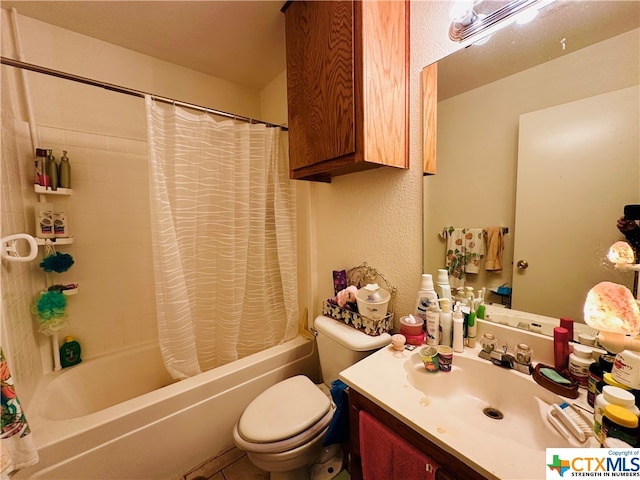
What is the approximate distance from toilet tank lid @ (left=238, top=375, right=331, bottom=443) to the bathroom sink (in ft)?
1.57

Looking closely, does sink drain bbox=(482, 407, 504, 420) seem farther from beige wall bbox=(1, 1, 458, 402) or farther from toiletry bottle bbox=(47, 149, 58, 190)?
toiletry bottle bbox=(47, 149, 58, 190)

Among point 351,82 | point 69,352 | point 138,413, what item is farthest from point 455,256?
point 69,352

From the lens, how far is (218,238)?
1.38 metres

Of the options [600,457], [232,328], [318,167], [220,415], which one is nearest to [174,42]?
[318,167]

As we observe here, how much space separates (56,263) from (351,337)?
159 centimetres

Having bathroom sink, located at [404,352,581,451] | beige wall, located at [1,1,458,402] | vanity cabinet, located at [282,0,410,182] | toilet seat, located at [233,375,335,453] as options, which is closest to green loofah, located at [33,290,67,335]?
beige wall, located at [1,1,458,402]

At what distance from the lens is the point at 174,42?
4.83 feet

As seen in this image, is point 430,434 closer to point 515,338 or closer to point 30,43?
point 515,338

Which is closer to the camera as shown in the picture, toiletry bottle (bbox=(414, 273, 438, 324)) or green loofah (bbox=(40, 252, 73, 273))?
toiletry bottle (bbox=(414, 273, 438, 324))

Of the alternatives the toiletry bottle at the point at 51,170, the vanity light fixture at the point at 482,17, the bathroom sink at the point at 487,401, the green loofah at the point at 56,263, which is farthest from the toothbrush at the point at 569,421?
the toiletry bottle at the point at 51,170

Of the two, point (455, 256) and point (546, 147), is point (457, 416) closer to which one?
point (455, 256)

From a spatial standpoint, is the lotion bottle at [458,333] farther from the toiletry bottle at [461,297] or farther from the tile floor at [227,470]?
the tile floor at [227,470]

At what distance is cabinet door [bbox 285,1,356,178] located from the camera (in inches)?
36.2

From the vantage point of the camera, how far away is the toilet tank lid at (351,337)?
1000mm
